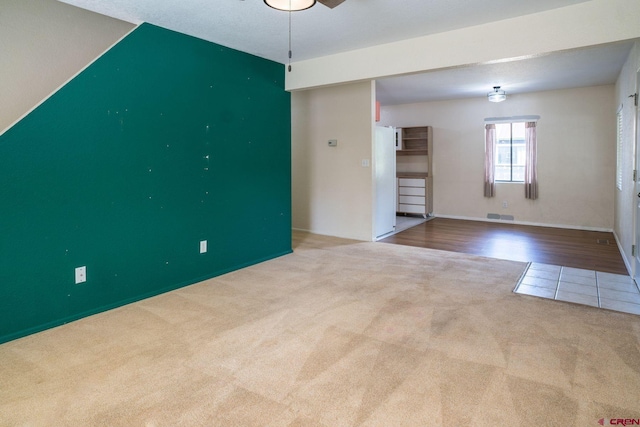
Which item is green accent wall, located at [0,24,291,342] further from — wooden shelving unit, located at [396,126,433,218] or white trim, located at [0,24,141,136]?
wooden shelving unit, located at [396,126,433,218]

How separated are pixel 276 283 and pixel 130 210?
1.54 metres

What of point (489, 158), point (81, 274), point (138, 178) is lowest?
point (81, 274)

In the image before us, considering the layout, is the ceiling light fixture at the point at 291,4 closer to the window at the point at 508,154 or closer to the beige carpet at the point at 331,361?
the beige carpet at the point at 331,361

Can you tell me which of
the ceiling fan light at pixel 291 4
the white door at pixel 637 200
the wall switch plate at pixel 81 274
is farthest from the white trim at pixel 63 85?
the white door at pixel 637 200

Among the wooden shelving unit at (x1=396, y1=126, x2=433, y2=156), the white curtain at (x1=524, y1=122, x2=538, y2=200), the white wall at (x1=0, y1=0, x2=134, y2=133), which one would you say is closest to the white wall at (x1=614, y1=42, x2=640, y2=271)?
the white curtain at (x1=524, y1=122, x2=538, y2=200)

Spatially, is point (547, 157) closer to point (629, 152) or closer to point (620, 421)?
point (629, 152)

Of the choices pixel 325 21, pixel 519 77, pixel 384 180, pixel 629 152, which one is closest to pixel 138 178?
pixel 325 21

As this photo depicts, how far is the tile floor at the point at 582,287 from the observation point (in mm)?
3361

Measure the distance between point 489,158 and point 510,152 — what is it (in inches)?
16.6

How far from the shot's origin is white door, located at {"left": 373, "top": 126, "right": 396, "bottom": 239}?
616cm

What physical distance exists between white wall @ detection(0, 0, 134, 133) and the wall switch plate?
45.4 inches

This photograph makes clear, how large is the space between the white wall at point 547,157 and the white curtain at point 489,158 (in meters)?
0.11

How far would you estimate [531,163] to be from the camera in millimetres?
7305

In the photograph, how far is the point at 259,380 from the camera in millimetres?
2166
